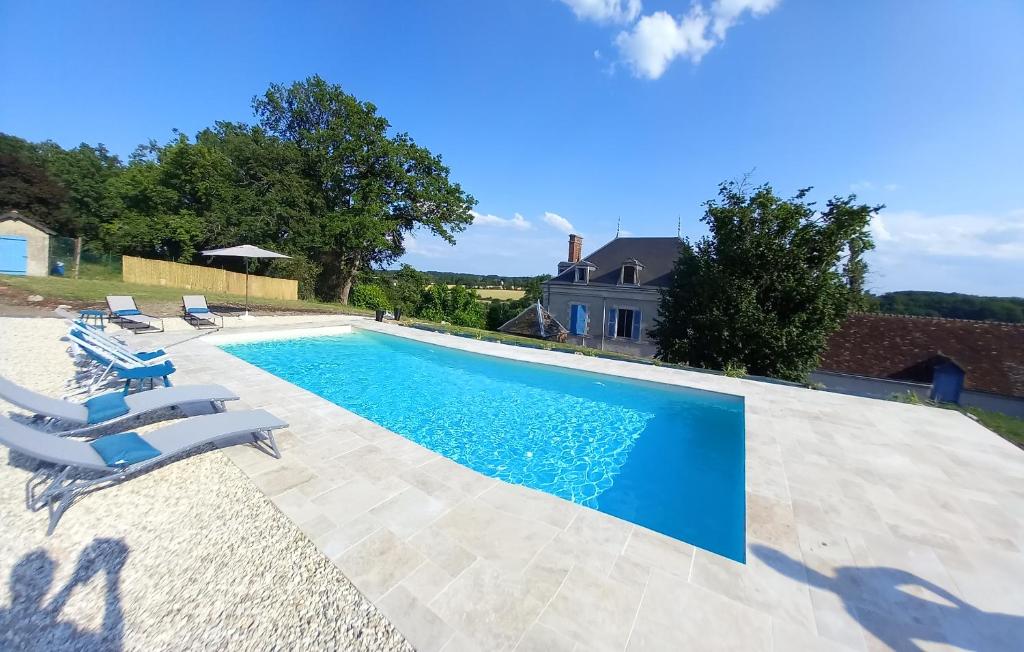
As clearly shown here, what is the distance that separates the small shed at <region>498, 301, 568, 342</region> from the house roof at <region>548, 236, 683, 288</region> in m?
3.20

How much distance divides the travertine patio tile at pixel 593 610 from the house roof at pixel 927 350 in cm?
2195

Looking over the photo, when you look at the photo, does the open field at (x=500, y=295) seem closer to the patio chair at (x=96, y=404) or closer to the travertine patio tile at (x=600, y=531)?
the patio chair at (x=96, y=404)

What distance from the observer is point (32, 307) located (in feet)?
40.5

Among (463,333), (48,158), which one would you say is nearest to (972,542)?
(463,333)

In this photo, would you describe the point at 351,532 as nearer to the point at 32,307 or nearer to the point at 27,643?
the point at 27,643

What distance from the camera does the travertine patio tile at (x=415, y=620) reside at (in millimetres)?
2246

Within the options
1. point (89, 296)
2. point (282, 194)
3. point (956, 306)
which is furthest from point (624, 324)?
point (956, 306)

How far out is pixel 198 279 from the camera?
21.8 m

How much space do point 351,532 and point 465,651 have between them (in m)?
1.47

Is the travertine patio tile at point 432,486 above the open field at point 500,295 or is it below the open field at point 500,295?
below

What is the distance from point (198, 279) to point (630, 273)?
25.9 meters

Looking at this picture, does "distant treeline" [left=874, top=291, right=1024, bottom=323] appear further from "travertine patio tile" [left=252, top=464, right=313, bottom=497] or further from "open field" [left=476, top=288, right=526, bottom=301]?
"travertine patio tile" [left=252, top=464, right=313, bottom=497]

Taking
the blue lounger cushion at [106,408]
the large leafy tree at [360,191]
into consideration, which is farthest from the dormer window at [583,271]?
the blue lounger cushion at [106,408]

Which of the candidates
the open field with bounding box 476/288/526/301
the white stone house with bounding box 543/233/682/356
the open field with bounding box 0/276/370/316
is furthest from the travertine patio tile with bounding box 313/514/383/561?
the open field with bounding box 476/288/526/301
